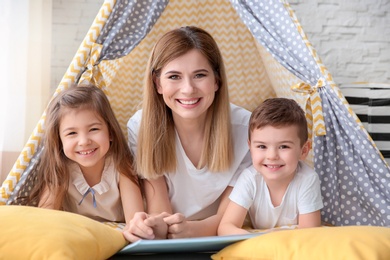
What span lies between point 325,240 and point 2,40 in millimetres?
2114

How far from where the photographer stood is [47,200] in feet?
7.18

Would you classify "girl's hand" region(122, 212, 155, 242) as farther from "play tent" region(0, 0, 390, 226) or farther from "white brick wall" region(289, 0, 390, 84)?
Answer: "white brick wall" region(289, 0, 390, 84)

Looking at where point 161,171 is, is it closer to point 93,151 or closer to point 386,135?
point 93,151

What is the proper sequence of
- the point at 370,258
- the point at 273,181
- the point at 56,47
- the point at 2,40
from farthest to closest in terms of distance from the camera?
the point at 56,47 < the point at 2,40 < the point at 273,181 < the point at 370,258

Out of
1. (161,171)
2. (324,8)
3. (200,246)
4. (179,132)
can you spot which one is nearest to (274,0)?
(179,132)

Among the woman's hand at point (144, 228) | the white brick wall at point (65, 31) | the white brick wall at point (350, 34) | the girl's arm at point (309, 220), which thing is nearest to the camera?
the woman's hand at point (144, 228)

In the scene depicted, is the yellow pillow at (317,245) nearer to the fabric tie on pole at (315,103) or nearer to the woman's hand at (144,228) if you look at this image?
the woman's hand at (144,228)

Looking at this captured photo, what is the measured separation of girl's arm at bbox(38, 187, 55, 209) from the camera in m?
2.18

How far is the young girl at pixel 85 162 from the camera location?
85.5 inches

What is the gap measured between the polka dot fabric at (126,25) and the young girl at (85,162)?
22cm

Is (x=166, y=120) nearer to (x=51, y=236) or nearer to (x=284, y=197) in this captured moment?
(x=284, y=197)

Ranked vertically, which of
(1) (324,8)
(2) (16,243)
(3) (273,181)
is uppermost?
(1) (324,8)

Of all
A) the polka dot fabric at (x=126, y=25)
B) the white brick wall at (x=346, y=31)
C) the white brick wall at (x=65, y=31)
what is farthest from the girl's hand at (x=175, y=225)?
the white brick wall at (x=346, y=31)

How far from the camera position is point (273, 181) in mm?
2154
